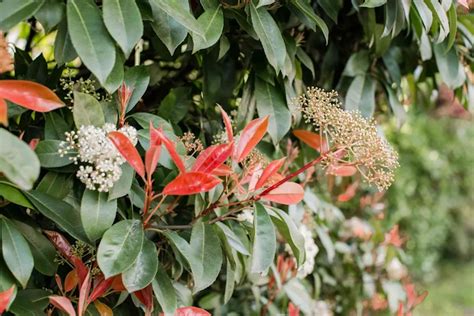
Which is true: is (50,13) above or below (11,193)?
above

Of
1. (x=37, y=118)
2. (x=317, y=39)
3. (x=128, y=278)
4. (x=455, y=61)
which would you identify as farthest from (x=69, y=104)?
(x=455, y=61)

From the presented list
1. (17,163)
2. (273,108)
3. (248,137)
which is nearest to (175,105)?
(273,108)

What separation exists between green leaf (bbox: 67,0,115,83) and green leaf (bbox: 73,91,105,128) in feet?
0.32

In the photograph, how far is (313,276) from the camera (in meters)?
1.80

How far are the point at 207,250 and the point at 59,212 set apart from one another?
24cm

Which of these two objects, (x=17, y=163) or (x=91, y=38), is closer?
(x=17, y=163)

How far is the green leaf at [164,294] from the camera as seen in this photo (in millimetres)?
→ 908

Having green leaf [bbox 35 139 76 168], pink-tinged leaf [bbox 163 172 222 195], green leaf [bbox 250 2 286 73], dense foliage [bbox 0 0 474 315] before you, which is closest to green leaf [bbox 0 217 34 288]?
dense foliage [bbox 0 0 474 315]

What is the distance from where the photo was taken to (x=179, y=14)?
850mm

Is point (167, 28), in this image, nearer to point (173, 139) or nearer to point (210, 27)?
point (210, 27)

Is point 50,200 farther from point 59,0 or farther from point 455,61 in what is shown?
point 455,61

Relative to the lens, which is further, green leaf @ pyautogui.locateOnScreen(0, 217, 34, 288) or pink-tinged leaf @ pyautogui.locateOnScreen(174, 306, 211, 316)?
pink-tinged leaf @ pyautogui.locateOnScreen(174, 306, 211, 316)

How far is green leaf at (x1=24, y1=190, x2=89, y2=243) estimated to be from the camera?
0.87 meters

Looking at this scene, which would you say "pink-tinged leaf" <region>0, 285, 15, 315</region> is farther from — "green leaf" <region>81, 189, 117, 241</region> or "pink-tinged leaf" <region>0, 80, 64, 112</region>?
"pink-tinged leaf" <region>0, 80, 64, 112</region>
